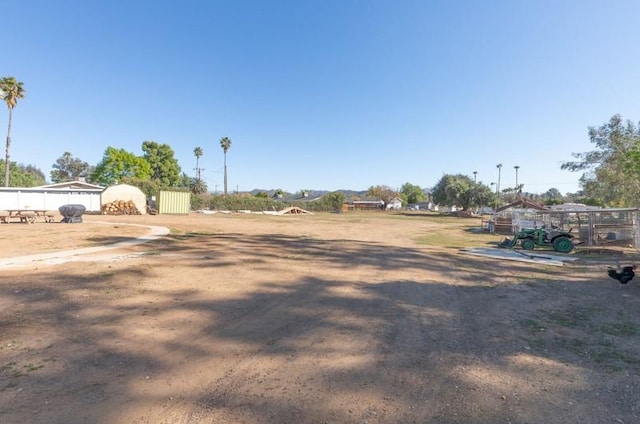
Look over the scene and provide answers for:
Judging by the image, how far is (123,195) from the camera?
39.5m

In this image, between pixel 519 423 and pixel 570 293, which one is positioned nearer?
pixel 519 423

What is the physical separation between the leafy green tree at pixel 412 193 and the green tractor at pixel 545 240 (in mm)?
117963

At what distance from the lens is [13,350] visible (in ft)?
14.4

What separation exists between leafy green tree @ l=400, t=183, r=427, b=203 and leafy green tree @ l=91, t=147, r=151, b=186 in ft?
309

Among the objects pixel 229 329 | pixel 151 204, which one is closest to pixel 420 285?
pixel 229 329

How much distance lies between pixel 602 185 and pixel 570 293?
29.5 m

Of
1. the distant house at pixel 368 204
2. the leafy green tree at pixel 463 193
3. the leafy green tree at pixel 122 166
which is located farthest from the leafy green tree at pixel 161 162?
the leafy green tree at pixel 463 193

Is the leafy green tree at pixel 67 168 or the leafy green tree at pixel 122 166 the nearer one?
the leafy green tree at pixel 122 166

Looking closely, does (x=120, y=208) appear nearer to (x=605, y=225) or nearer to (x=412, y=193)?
(x=605, y=225)

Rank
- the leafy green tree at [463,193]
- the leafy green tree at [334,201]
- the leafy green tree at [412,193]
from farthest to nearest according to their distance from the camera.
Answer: the leafy green tree at [412,193] → the leafy green tree at [334,201] → the leafy green tree at [463,193]

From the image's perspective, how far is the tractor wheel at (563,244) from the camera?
1648cm

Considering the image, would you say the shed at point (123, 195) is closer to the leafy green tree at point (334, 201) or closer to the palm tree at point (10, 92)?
the palm tree at point (10, 92)

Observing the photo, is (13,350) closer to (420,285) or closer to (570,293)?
(420,285)

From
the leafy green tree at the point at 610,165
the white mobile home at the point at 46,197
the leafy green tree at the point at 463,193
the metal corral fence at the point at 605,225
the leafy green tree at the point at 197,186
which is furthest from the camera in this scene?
the leafy green tree at the point at 197,186
